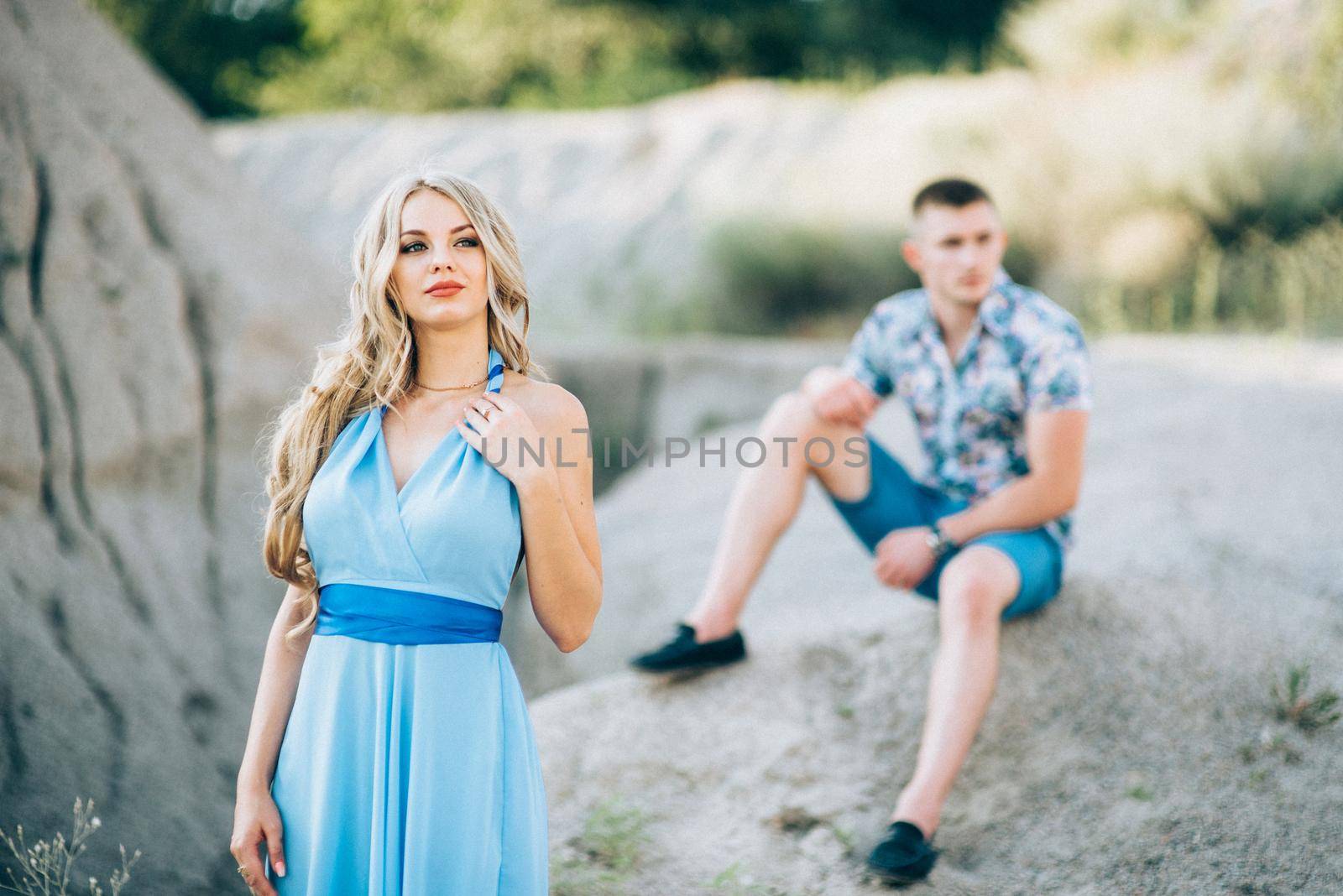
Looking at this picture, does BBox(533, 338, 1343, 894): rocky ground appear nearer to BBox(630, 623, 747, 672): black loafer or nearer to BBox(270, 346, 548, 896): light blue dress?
BBox(630, 623, 747, 672): black loafer

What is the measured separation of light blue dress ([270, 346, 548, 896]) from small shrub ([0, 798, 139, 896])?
735 millimetres

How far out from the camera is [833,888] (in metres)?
2.40

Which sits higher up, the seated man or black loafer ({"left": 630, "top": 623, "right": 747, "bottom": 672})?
the seated man

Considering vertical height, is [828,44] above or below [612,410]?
above

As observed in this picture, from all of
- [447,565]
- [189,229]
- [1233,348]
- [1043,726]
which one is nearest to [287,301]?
[189,229]

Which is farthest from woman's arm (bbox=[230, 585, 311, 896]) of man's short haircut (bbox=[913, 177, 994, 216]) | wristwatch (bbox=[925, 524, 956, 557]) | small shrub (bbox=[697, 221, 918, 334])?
small shrub (bbox=[697, 221, 918, 334])

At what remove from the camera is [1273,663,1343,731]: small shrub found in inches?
106

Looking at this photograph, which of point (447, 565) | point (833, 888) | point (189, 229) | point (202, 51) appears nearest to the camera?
point (447, 565)

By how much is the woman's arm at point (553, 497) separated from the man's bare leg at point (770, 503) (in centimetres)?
109

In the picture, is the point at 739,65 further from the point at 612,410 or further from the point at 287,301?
the point at 287,301

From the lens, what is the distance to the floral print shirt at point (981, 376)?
9.02 feet

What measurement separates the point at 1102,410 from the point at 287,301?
325 cm

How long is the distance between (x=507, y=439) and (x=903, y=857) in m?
1.24

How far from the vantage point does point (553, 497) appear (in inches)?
69.6
